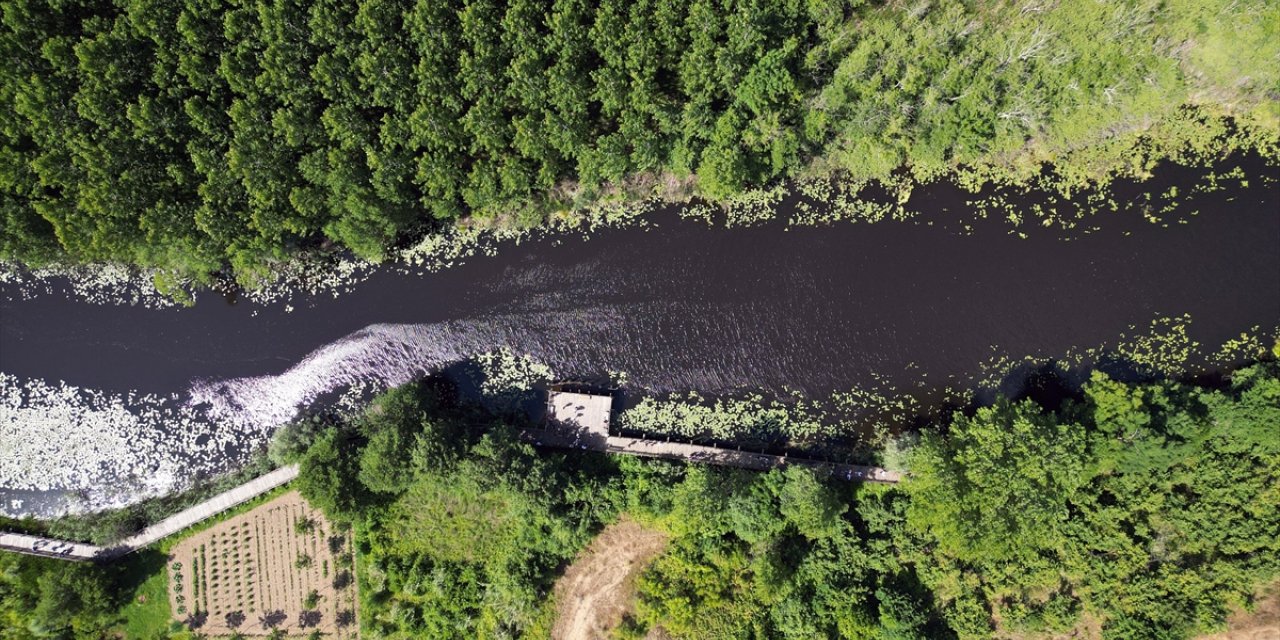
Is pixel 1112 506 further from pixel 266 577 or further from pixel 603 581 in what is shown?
pixel 266 577

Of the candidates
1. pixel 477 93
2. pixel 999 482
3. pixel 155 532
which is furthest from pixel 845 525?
pixel 155 532

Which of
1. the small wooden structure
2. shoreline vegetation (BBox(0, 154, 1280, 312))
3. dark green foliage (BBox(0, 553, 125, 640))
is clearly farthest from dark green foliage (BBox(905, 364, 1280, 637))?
dark green foliage (BBox(0, 553, 125, 640))

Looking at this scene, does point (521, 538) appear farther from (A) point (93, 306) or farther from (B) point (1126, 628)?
(B) point (1126, 628)

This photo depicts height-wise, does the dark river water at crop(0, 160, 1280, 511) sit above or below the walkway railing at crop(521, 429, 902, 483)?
above

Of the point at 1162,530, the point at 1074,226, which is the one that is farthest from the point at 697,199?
the point at 1162,530

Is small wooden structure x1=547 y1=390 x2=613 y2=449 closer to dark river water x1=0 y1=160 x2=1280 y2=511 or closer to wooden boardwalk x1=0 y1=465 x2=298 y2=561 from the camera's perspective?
dark river water x1=0 y1=160 x2=1280 y2=511

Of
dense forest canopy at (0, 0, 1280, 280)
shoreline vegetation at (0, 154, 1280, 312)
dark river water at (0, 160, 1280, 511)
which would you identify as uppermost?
dense forest canopy at (0, 0, 1280, 280)
